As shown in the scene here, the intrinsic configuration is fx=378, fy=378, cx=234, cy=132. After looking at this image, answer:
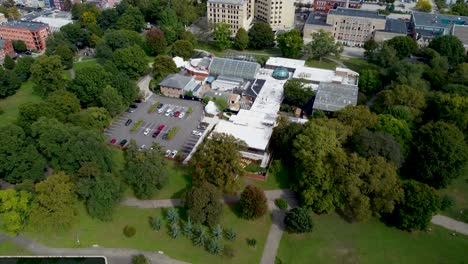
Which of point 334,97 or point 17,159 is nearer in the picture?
point 17,159

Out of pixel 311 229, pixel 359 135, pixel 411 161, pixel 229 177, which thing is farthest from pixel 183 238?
pixel 411 161

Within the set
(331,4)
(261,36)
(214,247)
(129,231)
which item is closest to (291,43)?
(261,36)

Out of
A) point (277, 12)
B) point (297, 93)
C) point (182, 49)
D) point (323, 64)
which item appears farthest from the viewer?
point (277, 12)

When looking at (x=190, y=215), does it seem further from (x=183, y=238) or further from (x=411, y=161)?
(x=411, y=161)

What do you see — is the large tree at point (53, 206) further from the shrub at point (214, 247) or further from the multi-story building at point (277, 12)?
the multi-story building at point (277, 12)

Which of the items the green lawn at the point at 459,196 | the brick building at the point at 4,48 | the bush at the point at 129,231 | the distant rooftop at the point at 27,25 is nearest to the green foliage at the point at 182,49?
the distant rooftop at the point at 27,25

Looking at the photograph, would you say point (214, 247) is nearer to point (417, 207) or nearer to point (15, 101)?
point (417, 207)

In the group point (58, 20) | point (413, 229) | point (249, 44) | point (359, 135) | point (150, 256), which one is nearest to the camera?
point (150, 256)
